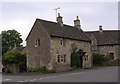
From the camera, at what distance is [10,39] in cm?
7050

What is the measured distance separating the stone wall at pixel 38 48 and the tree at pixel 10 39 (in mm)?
40989

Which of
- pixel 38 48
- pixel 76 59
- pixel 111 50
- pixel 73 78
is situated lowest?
pixel 73 78

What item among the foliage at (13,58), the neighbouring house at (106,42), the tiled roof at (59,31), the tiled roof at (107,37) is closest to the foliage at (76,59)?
the tiled roof at (59,31)

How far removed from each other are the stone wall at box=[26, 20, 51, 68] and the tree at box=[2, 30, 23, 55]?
41.0 meters

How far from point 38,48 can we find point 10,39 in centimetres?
4419

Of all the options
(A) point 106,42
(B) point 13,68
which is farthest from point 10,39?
(B) point 13,68

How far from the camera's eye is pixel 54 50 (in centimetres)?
2827

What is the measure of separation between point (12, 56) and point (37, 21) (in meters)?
7.45

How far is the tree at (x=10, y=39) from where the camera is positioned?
69.8m

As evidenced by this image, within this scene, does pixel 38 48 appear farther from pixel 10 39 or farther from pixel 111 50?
pixel 10 39

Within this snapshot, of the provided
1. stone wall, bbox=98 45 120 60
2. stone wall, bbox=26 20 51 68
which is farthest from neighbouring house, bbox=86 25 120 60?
stone wall, bbox=26 20 51 68

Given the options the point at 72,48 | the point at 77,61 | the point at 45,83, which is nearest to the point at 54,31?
the point at 72,48

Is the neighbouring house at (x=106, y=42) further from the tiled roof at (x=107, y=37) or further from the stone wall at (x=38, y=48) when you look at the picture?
the stone wall at (x=38, y=48)

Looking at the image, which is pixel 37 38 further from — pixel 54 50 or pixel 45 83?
pixel 45 83
